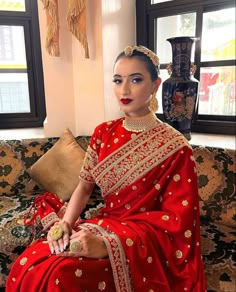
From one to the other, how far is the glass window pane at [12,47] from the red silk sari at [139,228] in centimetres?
169

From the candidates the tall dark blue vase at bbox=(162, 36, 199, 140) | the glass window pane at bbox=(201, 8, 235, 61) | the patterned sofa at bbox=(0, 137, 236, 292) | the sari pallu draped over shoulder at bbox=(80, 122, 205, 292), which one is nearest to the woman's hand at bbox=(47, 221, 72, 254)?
the sari pallu draped over shoulder at bbox=(80, 122, 205, 292)

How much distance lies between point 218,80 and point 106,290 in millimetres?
1557

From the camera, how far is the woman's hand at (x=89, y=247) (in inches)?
38.2

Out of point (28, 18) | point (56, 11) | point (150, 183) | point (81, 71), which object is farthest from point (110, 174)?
point (28, 18)

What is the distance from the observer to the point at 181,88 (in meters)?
1.81

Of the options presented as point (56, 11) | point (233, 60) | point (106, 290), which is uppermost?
point (56, 11)

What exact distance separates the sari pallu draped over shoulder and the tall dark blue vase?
0.69 meters

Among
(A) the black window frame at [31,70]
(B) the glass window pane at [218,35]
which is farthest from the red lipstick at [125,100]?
(A) the black window frame at [31,70]

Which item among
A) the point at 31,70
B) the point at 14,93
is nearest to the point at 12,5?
the point at 31,70

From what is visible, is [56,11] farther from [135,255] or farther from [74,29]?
[135,255]

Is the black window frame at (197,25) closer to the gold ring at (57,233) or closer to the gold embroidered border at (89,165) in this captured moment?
the gold embroidered border at (89,165)

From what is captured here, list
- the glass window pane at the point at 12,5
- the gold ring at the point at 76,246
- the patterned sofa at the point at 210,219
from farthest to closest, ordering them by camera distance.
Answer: the glass window pane at the point at 12,5 < the patterned sofa at the point at 210,219 < the gold ring at the point at 76,246

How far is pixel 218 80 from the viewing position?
6.57ft

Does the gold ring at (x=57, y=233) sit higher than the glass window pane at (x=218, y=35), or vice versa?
the glass window pane at (x=218, y=35)
